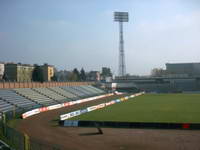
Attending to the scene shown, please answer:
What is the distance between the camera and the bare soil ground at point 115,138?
22.5m

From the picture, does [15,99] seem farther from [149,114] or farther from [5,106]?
[149,114]

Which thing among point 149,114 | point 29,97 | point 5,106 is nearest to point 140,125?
point 149,114

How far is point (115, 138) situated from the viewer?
25672 mm

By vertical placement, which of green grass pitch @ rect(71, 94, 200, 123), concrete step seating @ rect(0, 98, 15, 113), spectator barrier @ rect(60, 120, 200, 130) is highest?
concrete step seating @ rect(0, 98, 15, 113)

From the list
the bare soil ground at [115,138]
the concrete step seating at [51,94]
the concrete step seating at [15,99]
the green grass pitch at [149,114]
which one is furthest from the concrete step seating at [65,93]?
the bare soil ground at [115,138]

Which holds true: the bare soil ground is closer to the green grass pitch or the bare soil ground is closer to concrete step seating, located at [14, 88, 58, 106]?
the green grass pitch

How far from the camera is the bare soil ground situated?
885 inches

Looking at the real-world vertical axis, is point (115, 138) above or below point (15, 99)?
below

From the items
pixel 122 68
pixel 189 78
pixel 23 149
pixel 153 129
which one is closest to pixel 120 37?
pixel 122 68

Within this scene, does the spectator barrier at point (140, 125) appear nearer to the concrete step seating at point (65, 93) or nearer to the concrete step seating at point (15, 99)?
the concrete step seating at point (15, 99)

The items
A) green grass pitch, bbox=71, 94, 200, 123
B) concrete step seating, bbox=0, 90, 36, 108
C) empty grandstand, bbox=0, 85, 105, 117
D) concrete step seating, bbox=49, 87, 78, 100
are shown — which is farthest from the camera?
concrete step seating, bbox=49, 87, 78, 100

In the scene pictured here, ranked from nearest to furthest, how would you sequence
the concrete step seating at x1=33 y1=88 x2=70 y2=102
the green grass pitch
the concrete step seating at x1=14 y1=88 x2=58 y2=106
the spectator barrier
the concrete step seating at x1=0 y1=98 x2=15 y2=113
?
the spectator barrier < the green grass pitch < the concrete step seating at x1=0 y1=98 x2=15 y2=113 < the concrete step seating at x1=14 y1=88 x2=58 y2=106 < the concrete step seating at x1=33 y1=88 x2=70 y2=102

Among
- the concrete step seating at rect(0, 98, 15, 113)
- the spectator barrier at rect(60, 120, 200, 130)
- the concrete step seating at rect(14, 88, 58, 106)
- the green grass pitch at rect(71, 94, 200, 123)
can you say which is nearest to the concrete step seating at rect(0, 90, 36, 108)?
the concrete step seating at rect(0, 98, 15, 113)

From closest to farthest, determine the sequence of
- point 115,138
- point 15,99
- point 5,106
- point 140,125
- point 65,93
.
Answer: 1. point 115,138
2. point 140,125
3. point 5,106
4. point 15,99
5. point 65,93
